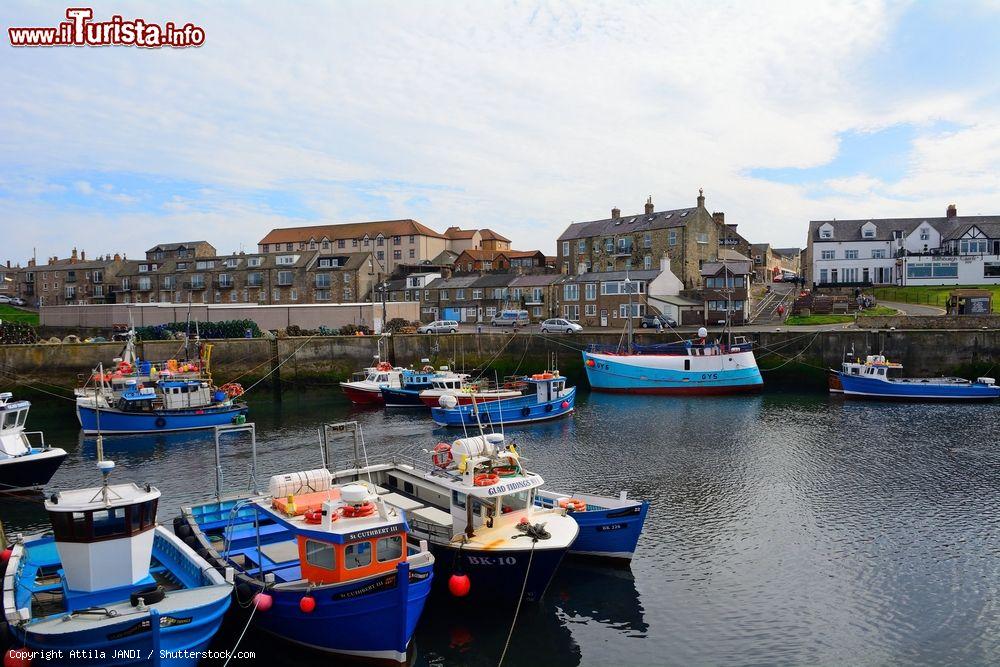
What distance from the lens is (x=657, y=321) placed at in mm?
64688

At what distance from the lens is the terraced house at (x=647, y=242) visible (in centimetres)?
7831

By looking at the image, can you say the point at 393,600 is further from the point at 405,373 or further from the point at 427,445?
the point at 405,373

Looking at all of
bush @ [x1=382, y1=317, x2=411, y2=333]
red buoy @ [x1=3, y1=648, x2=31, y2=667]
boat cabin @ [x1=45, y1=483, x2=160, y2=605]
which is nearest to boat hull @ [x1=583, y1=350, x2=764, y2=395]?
bush @ [x1=382, y1=317, x2=411, y2=333]

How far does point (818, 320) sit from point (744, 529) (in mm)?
45857

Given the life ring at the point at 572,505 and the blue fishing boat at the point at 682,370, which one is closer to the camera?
the life ring at the point at 572,505

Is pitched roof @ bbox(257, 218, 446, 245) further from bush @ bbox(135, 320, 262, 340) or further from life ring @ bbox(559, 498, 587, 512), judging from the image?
life ring @ bbox(559, 498, 587, 512)

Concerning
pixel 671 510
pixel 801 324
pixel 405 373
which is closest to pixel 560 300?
pixel 801 324

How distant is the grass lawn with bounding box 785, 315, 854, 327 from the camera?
2458 inches

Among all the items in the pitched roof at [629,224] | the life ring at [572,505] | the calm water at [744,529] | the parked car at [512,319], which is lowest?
the calm water at [744,529]

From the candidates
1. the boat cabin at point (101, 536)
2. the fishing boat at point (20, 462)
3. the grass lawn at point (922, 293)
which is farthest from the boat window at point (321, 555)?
the grass lawn at point (922, 293)

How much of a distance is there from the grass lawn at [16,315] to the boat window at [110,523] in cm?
7677

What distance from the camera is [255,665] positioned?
49.3 feet

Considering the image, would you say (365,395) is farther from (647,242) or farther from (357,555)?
(647,242)

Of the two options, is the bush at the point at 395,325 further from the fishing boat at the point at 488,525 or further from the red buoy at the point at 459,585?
the red buoy at the point at 459,585
